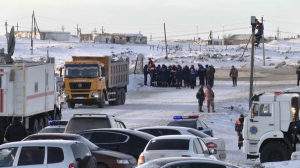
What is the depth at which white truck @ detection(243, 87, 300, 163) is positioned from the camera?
1866cm

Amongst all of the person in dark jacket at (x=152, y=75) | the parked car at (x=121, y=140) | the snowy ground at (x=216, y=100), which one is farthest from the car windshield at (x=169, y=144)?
the person in dark jacket at (x=152, y=75)

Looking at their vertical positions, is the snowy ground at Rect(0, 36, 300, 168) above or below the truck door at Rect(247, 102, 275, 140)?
below

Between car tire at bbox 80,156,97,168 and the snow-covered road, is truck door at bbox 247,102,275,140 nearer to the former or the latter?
the snow-covered road

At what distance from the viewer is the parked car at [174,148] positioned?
13828 mm

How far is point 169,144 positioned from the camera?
46.6 ft

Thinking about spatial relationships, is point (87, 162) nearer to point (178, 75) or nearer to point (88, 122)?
point (88, 122)

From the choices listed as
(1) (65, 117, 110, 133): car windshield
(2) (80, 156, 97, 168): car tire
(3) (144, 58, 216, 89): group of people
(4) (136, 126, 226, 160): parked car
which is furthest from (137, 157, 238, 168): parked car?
(3) (144, 58, 216, 89): group of people

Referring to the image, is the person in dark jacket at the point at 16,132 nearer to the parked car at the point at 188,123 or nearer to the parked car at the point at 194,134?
the parked car at the point at 194,134

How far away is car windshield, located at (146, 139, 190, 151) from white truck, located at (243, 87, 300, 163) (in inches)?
213

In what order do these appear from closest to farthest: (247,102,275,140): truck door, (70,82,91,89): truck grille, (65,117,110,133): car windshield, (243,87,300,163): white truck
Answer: (65,117,110,133): car windshield < (243,87,300,163): white truck < (247,102,275,140): truck door < (70,82,91,89): truck grille

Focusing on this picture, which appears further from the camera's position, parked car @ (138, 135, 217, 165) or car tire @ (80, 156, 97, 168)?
parked car @ (138, 135, 217, 165)

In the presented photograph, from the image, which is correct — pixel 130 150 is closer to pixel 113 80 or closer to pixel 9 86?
pixel 9 86

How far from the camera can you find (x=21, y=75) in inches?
864

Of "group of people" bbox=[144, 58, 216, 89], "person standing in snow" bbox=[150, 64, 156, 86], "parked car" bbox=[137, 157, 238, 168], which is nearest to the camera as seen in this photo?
"parked car" bbox=[137, 157, 238, 168]
